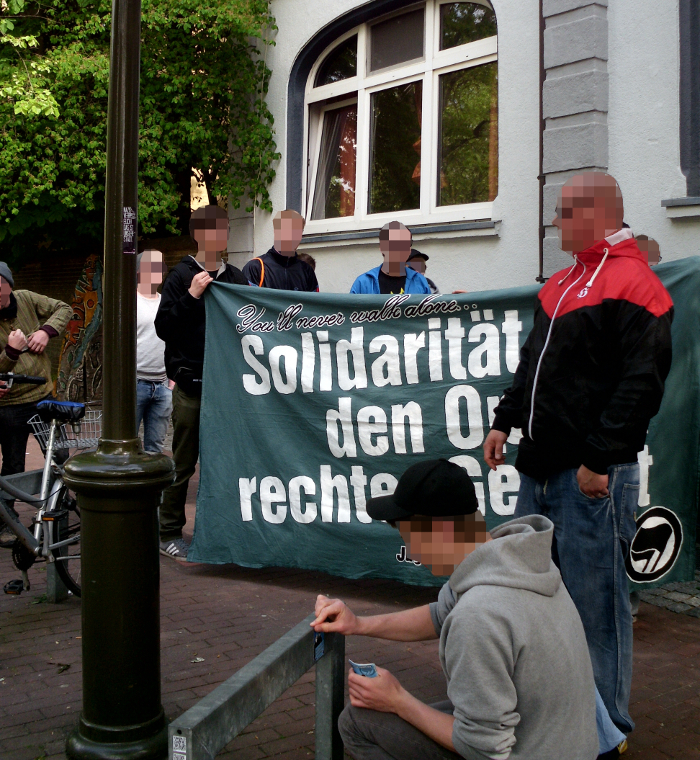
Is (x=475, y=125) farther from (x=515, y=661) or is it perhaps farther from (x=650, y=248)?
(x=515, y=661)

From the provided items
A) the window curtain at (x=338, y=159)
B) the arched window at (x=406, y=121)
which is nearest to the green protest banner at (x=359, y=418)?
the arched window at (x=406, y=121)

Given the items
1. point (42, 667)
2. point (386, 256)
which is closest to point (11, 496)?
point (42, 667)

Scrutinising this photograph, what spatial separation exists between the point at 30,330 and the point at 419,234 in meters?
4.09

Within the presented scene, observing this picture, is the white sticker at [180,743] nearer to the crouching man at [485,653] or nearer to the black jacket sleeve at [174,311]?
the crouching man at [485,653]

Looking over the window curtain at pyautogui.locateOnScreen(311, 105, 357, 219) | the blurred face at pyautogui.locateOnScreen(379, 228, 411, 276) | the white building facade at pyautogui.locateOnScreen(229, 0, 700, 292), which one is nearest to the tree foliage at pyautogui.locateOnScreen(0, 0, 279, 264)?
the white building facade at pyautogui.locateOnScreen(229, 0, 700, 292)

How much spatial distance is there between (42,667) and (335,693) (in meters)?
2.08

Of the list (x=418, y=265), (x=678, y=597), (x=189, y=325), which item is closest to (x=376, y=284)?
(x=189, y=325)

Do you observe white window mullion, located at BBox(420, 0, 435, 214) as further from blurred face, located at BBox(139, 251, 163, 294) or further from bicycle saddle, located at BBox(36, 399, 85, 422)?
bicycle saddle, located at BBox(36, 399, 85, 422)

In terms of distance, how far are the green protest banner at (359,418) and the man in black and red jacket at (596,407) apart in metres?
1.35

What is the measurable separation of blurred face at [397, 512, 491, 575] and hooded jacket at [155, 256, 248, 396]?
348 cm

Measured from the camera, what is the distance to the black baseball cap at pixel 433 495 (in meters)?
2.06

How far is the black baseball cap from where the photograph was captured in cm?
206

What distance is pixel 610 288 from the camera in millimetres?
2908

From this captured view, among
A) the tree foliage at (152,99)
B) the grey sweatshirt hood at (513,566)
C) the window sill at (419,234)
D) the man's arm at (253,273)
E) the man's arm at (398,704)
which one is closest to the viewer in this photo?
the grey sweatshirt hood at (513,566)
